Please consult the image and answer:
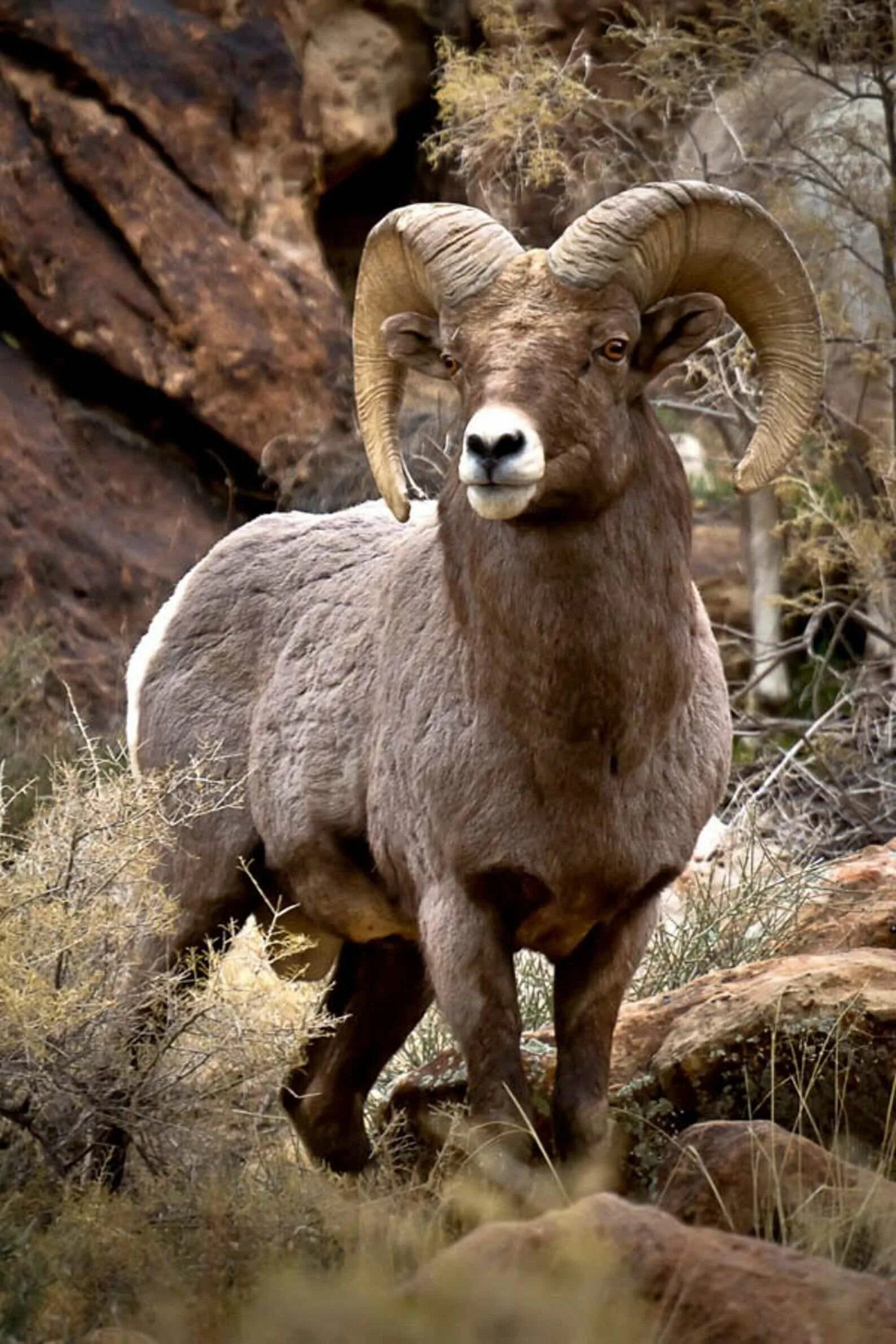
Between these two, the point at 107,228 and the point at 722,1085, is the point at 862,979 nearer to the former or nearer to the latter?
the point at 722,1085

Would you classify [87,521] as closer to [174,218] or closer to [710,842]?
[174,218]

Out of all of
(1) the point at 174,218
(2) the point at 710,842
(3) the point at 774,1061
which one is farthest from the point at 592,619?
(1) the point at 174,218

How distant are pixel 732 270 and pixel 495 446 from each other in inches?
45.8

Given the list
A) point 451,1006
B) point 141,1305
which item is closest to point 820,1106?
point 451,1006

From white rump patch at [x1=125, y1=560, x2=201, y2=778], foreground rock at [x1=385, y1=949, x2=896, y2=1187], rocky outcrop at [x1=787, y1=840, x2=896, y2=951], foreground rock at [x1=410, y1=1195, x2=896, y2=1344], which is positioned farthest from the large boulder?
foreground rock at [x1=410, y1=1195, x2=896, y2=1344]

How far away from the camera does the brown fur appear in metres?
5.41

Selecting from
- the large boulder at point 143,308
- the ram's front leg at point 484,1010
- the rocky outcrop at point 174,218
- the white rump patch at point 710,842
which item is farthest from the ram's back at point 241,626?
the rocky outcrop at point 174,218

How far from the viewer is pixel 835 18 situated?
11.9 meters

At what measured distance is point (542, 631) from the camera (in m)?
5.47

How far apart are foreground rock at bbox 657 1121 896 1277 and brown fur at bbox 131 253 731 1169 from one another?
2.15 feet

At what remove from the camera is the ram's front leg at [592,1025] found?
574 cm

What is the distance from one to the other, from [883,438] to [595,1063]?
774cm

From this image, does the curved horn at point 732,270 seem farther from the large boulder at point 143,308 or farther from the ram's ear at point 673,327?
the large boulder at point 143,308

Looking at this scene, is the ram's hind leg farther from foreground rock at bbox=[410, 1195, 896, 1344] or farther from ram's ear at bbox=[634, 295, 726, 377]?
foreground rock at bbox=[410, 1195, 896, 1344]
